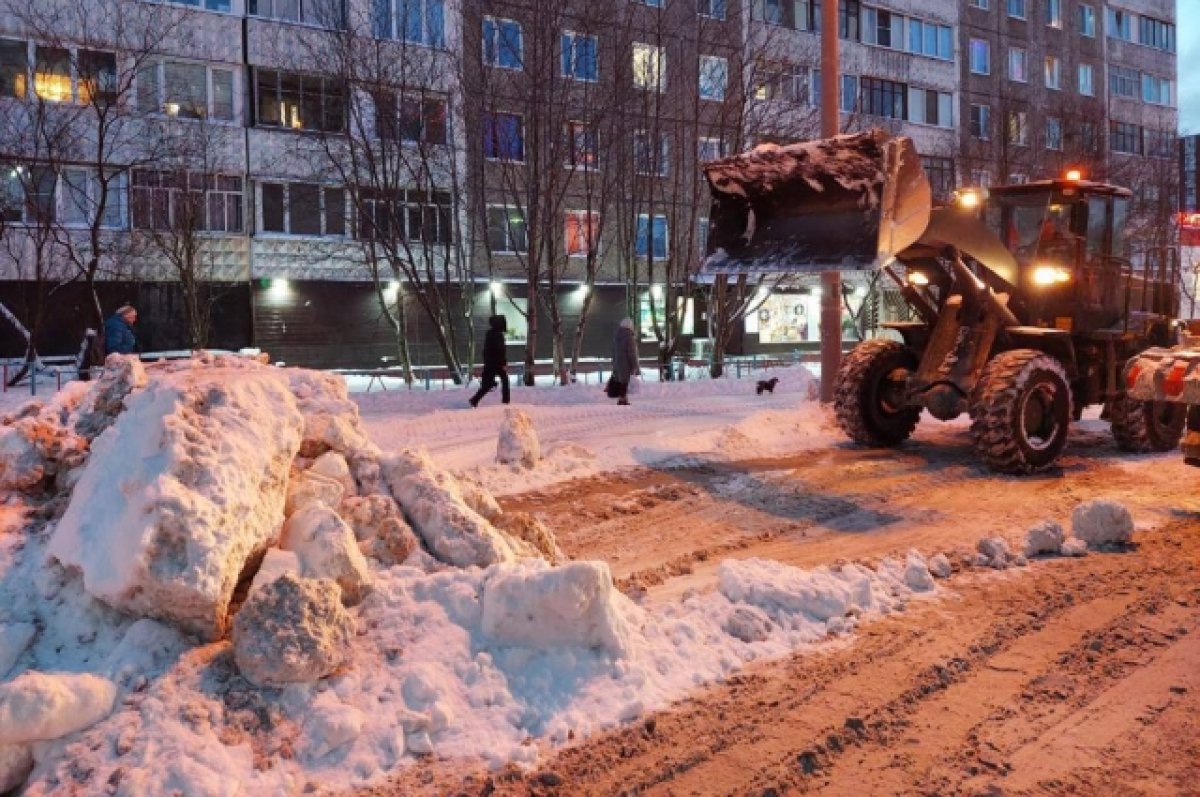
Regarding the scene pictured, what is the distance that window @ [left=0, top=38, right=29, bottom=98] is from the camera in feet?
75.9

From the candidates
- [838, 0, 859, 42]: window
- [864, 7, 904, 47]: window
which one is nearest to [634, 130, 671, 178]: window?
[838, 0, 859, 42]: window

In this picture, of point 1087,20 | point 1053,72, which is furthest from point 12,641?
point 1087,20

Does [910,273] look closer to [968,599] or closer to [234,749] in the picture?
[968,599]

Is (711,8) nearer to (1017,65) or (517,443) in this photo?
(517,443)

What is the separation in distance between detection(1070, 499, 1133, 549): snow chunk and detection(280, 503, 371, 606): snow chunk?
5.26 meters

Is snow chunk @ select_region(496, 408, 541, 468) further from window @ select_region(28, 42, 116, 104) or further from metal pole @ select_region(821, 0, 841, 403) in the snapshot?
window @ select_region(28, 42, 116, 104)

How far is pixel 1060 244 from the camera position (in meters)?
11.9

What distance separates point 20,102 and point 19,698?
21918 mm

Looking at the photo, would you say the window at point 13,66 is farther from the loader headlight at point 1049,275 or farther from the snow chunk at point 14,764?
the snow chunk at point 14,764

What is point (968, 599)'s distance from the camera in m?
6.28

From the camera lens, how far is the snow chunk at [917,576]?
21.2 ft

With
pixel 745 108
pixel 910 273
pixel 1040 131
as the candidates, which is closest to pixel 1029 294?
pixel 910 273

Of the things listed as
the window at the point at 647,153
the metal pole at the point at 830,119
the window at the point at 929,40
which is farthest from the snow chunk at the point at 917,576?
the window at the point at 929,40

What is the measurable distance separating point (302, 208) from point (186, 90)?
3945 mm
